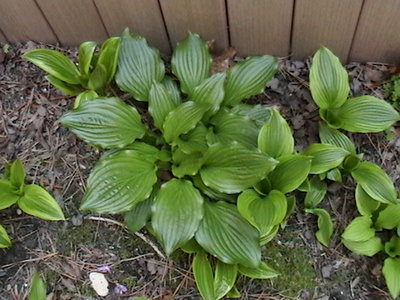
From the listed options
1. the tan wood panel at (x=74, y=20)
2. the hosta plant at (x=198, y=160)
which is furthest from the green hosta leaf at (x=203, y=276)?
the tan wood panel at (x=74, y=20)

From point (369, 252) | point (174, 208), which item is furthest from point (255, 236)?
point (369, 252)

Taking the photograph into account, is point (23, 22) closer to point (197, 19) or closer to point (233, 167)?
point (197, 19)

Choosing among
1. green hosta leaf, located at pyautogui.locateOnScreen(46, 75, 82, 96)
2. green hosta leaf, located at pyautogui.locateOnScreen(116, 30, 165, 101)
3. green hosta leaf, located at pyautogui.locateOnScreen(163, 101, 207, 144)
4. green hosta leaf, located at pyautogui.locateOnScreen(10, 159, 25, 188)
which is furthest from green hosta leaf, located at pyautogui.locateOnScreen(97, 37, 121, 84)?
green hosta leaf, located at pyautogui.locateOnScreen(10, 159, 25, 188)

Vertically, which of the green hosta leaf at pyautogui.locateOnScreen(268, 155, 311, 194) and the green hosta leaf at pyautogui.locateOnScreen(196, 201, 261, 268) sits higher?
the green hosta leaf at pyautogui.locateOnScreen(268, 155, 311, 194)

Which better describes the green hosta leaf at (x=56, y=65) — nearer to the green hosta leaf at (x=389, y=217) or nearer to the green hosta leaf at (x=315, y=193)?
the green hosta leaf at (x=315, y=193)

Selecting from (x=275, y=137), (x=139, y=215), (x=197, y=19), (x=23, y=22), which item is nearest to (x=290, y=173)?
(x=275, y=137)

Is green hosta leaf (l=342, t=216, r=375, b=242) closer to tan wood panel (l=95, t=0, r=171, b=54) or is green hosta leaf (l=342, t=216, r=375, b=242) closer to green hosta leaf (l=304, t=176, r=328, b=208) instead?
green hosta leaf (l=304, t=176, r=328, b=208)
